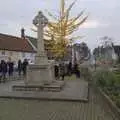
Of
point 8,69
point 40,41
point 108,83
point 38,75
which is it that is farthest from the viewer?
point 8,69

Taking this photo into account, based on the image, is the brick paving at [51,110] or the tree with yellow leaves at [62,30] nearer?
the brick paving at [51,110]

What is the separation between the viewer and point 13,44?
61.8 m

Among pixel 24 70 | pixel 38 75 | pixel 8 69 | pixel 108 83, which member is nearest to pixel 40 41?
pixel 38 75

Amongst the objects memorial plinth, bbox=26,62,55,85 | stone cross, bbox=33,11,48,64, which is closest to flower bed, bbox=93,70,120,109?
memorial plinth, bbox=26,62,55,85

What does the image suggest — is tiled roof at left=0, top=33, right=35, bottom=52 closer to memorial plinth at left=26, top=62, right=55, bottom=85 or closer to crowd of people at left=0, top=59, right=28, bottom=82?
crowd of people at left=0, top=59, right=28, bottom=82

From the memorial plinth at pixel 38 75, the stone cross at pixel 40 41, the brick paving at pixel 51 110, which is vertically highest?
the stone cross at pixel 40 41

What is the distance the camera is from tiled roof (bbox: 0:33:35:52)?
2246 inches

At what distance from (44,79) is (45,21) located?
4.02 meters

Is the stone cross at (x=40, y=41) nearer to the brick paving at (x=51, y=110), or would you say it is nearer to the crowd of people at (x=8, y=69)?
the brick paving at (x=51, y=110)

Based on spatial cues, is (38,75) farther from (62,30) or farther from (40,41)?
(62,30)

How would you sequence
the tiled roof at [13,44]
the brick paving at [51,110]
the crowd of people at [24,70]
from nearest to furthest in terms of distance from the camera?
the brick paving at [51,110]
the crowd of people at [24,70]
the tiled roof at [13,44]

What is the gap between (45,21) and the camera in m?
22.5

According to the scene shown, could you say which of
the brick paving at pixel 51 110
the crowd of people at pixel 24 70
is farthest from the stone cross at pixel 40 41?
the crowd of people at pixel 24 70

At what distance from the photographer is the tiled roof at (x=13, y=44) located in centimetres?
5705
